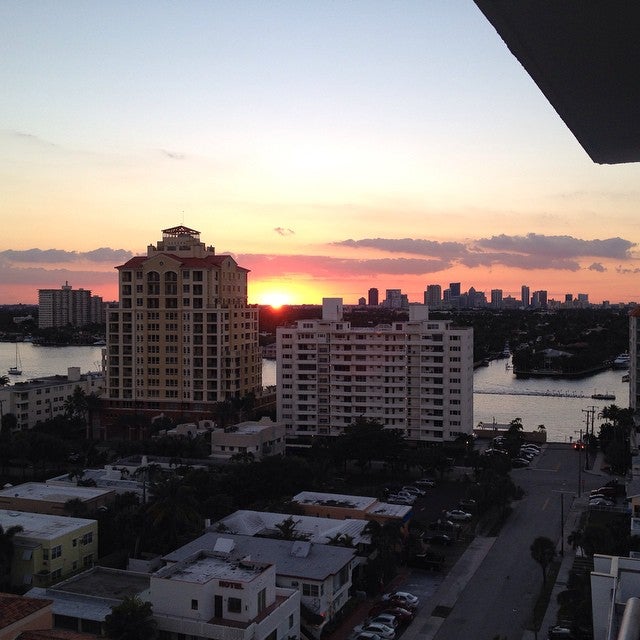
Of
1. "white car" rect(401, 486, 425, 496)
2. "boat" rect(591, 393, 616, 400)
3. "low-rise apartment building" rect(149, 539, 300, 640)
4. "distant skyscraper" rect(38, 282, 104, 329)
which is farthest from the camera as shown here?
"distant skyscraper" rect(38, 282, 104, 329)

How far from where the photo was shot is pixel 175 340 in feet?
52.9

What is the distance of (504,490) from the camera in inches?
374

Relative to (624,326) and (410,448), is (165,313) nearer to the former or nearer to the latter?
(410,448)

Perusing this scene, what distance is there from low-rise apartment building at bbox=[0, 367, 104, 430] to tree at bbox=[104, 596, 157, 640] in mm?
11271

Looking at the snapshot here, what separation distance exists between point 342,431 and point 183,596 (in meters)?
9.08

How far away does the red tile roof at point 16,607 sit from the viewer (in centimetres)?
468

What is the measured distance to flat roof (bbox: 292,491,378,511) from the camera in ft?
28.6

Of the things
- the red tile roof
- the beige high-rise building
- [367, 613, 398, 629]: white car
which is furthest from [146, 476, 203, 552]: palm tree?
the beige high-rise building

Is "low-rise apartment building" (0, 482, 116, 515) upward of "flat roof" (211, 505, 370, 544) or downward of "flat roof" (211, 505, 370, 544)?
upward

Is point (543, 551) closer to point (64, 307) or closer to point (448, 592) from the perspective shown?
point (448, 592)

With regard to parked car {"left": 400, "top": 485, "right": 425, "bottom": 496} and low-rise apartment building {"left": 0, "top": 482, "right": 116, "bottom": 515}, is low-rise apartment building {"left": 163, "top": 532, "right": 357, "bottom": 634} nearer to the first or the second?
low-rise apartment building {"left": 0, "top": 482, "right": 116, "bottom": 515}

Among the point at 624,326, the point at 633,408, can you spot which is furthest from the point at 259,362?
the point at 624,326

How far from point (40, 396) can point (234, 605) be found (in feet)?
39.6

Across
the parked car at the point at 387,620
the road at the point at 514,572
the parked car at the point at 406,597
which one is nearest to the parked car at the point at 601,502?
the road at the point at 514,572
